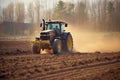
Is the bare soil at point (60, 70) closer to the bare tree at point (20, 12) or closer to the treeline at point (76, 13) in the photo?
the treeline at point (76, 13)

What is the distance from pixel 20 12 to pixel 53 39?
43.3 m

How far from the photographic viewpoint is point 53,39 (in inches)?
801

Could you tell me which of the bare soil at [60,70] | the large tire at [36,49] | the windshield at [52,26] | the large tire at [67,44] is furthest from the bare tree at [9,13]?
the bare soil at [60,70]

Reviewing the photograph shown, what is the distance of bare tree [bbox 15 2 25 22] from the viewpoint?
61.8 m

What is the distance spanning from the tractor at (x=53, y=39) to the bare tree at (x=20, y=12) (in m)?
41.4

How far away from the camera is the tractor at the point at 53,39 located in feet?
64.3

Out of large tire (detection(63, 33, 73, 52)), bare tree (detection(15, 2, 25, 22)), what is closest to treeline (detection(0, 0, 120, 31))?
bare tree (detection(15, 2, 25, 22))

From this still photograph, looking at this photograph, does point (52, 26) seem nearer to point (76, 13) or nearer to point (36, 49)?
point (36, 49)

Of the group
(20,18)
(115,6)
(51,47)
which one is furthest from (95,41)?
(20,18)

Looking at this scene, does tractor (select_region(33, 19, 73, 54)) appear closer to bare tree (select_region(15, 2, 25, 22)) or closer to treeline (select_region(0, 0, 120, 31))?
treeline (select_region(0, 0, 120, 31))

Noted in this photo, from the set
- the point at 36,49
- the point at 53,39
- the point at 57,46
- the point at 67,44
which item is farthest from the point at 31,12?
the point at 57,46

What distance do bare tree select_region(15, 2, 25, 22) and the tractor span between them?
4138 cm

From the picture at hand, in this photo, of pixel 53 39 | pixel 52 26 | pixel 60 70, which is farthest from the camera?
pixel 52 26

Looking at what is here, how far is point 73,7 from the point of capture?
5675cm
